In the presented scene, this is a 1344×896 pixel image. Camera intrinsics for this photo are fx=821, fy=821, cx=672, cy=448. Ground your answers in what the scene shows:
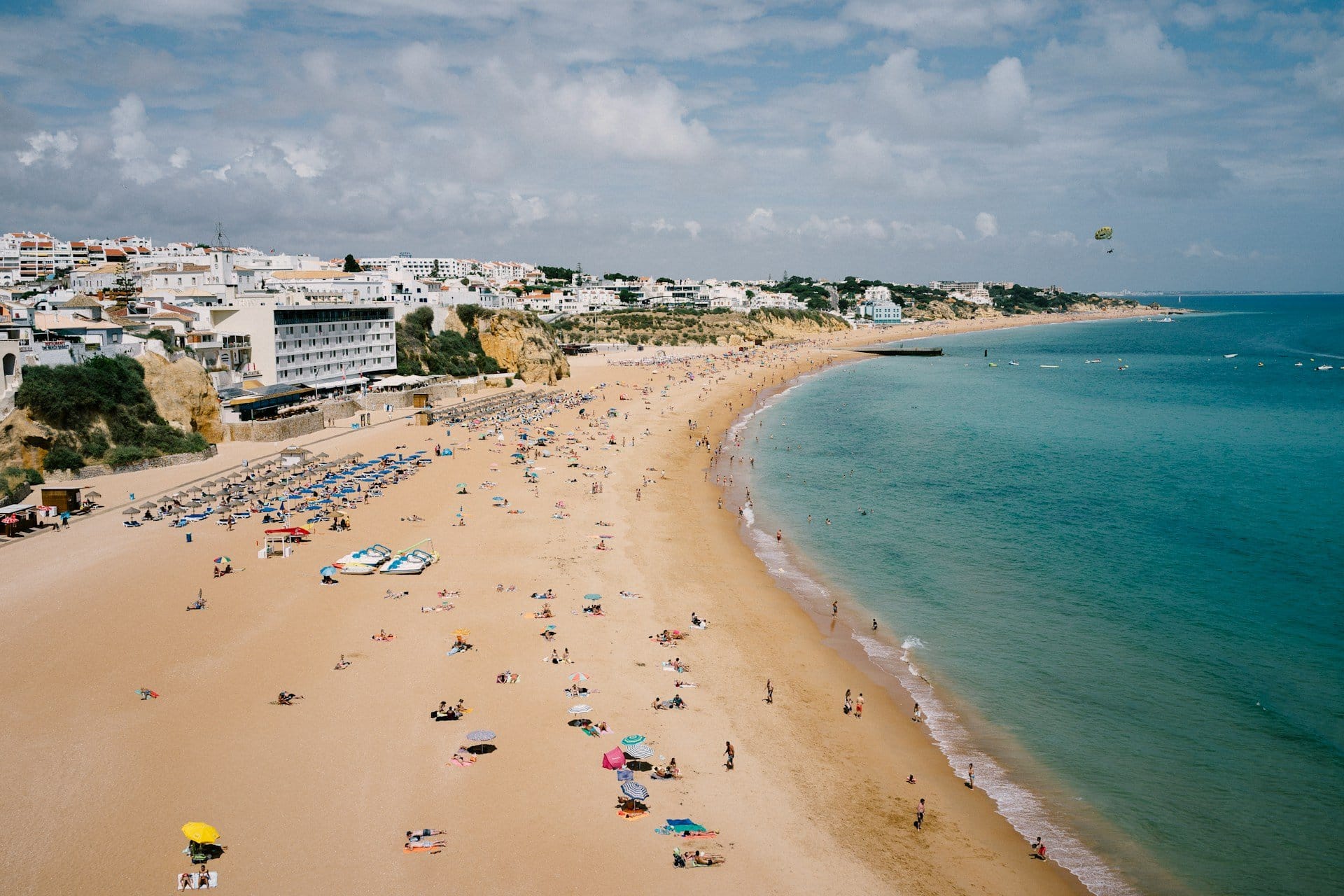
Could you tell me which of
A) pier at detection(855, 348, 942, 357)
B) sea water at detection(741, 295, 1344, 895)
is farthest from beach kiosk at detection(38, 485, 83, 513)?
pier at detection(855, 348, 942, 357)

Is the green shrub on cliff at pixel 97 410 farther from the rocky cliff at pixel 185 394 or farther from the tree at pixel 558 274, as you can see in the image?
the tree at pixel 558 274

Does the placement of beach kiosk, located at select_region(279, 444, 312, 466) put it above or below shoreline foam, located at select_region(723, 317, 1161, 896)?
above

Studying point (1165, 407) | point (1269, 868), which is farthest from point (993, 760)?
point (1165, 407)

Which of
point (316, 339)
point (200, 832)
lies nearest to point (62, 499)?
point (200, 832)

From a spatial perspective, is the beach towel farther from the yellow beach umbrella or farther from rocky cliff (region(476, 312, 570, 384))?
rocky cliff (region(476, 312, 570, 384))

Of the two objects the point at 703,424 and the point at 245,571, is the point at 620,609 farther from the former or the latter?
the point at 703,424

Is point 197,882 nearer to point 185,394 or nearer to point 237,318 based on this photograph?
point 185,394
